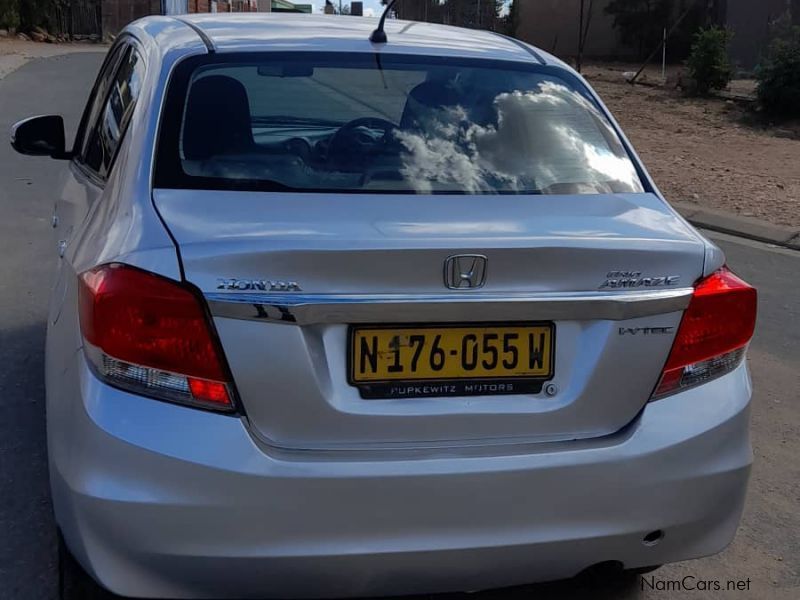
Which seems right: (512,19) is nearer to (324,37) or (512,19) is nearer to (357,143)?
(324,37)

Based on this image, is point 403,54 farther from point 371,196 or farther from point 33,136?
point 33,136

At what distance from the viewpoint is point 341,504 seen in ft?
7.91

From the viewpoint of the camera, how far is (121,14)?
4166 centimetres

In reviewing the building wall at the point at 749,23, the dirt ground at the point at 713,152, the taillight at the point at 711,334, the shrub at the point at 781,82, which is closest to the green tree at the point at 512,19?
the building wall at the point at 749,23

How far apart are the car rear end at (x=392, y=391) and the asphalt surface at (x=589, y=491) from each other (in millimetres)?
685

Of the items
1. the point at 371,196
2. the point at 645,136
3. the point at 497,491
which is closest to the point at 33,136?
the point at 371,196

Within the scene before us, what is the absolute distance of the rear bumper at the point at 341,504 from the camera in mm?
2367

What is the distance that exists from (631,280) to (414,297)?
0.56m

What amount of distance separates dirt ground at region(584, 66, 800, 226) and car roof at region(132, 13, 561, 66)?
675cm

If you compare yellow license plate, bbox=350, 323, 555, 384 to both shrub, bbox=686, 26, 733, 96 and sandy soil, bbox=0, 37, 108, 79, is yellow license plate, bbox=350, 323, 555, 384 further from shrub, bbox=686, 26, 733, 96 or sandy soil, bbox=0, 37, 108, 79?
sandy soil, bbox=0, 37, 108, 79

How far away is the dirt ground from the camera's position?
35.4 feet

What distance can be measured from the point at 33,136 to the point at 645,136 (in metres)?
12.4

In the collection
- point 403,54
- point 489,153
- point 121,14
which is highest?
point 403,54

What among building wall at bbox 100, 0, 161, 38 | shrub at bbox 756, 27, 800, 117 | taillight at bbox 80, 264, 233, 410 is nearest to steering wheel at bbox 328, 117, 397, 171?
taillight at bbox 80, 264, 233, 410
